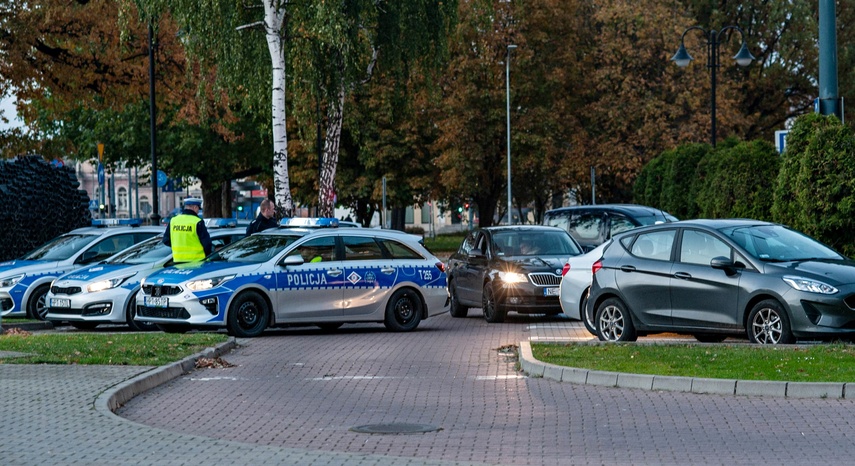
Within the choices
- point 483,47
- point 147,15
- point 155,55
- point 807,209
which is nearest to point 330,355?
point 807,209

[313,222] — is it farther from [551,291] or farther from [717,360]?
[717,360]

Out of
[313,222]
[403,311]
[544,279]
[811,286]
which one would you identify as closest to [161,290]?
[313,222]

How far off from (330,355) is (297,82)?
1784 cm

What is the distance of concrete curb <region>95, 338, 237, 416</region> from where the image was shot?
1156 cm

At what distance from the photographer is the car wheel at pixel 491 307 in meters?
22.9

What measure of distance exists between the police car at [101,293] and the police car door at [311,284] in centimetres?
226

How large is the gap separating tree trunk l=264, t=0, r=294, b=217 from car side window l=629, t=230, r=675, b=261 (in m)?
15.6

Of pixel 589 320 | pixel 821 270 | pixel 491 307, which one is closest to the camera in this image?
pixel 821 270

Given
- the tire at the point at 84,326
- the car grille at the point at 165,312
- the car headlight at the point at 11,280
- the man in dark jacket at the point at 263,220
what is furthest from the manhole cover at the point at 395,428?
the car headlight at the point at 11,280

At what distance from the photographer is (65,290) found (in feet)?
70.2

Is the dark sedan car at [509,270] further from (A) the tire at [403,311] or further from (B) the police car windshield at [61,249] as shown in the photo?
(B) the police car windshield at [61,249]

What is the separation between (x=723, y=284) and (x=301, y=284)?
6.58 m

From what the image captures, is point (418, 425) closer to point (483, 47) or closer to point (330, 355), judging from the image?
point (330, 355)

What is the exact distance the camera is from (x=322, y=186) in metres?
37.4
